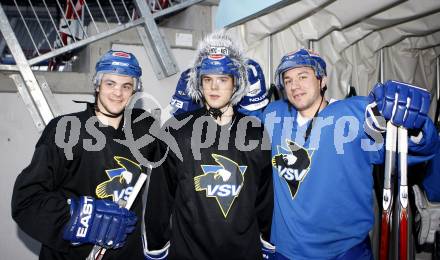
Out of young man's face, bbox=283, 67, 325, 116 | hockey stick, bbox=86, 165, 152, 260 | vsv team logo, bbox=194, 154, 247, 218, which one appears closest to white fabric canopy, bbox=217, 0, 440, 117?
young man's face, bbox=283, 67, 325, 116

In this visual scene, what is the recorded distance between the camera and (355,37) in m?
3.28

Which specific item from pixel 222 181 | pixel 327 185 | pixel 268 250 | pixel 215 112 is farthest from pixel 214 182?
pixel 327 185

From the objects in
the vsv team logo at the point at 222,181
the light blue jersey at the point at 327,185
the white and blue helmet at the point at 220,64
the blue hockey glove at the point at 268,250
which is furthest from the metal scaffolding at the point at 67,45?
the blue hockey glove at the point at 268,250

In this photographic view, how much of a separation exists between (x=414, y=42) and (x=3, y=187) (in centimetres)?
410

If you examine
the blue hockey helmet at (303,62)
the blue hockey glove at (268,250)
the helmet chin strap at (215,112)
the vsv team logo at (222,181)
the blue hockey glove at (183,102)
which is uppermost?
the blue hockey helmet at (303,62)

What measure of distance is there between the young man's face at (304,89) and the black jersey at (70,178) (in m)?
0.95

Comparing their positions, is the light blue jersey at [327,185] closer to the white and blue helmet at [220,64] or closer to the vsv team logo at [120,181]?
the white and blue helmet at [220,64]

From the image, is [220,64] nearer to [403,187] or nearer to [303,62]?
[303,62]

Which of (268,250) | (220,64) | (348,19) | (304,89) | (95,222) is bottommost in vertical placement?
(268,250)

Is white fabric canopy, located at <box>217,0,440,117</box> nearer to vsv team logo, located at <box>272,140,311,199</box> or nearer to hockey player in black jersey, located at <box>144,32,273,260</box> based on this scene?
hockey player in black jersey, located at <box>144,32,273,260</box>

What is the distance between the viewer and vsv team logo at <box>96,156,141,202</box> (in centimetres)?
198

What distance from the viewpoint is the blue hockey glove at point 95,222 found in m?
1.79

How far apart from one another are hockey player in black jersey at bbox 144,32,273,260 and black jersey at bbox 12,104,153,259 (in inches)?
7.0

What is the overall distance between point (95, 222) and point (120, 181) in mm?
289
